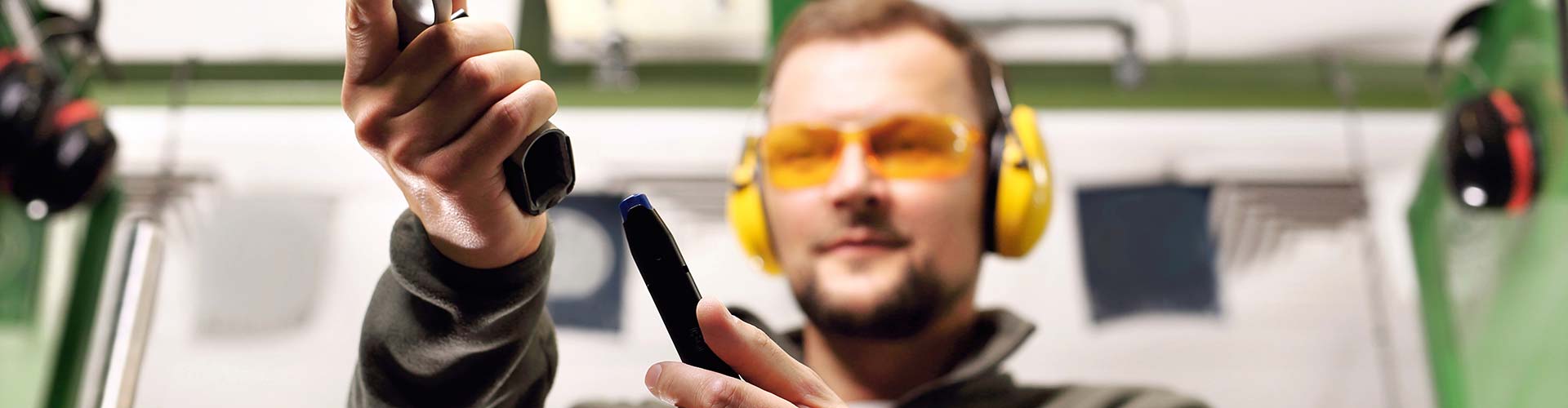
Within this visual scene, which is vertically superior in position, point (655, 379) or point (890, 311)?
point (655, 379)

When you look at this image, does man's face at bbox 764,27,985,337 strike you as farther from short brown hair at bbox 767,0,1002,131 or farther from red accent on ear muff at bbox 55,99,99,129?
red accent on ear muff at bbox 55,99,99,129

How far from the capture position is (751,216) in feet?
4.50

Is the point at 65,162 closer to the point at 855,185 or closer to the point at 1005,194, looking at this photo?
the point at 855,185

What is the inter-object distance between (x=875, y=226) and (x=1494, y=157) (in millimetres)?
820

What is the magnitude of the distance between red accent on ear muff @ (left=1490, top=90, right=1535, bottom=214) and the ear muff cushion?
62cm

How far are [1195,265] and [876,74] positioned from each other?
686 mm

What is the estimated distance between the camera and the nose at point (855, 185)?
132 cm

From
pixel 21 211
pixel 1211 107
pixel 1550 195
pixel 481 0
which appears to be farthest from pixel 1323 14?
pixel 21 211

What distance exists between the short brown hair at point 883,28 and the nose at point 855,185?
8.8 inches

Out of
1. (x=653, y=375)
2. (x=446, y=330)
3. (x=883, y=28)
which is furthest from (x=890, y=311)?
(x=653, y=375)

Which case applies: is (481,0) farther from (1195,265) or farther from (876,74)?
(1195,265)

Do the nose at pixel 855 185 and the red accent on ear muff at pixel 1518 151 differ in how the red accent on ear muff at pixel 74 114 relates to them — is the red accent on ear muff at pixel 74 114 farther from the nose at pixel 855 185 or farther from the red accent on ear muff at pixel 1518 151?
the red accent on ear muff at pixel 1518 151

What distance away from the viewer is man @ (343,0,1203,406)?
53cm

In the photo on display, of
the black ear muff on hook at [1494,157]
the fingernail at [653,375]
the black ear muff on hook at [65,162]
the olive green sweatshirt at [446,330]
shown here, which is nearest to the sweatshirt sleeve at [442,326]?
the olive green sweatshirt at [446,330]
